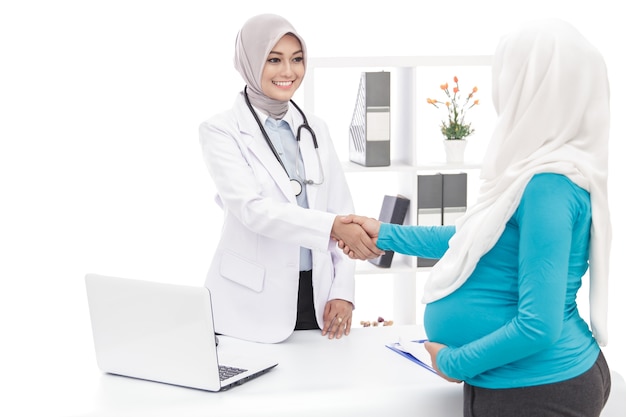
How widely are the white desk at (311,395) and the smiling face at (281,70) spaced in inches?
37.3

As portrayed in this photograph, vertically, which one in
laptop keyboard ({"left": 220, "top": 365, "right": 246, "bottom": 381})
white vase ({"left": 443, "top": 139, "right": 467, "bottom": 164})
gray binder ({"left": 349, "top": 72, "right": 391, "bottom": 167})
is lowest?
laptop keyboard ({"left": 220, "top": 365, "right": 246, "bottom": 381})

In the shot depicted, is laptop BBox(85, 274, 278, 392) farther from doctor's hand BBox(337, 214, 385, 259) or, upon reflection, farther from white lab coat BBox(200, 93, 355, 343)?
doctor's hand BBox(337, 214, 385, 259)

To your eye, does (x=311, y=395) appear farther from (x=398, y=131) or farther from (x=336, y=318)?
(x=398, y=131)

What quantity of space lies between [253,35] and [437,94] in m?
1.43

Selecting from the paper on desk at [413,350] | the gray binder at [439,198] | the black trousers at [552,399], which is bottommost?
the paper on desk at [413,350]

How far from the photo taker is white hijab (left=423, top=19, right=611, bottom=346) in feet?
6.31

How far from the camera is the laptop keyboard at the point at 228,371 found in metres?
2.42

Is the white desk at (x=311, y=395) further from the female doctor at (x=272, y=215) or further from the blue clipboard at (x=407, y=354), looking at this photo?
the female doctor at (x=272, y=215)

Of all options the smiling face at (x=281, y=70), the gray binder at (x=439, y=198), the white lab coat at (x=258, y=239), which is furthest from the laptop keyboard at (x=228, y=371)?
the gray binder at (x=439, y=198)

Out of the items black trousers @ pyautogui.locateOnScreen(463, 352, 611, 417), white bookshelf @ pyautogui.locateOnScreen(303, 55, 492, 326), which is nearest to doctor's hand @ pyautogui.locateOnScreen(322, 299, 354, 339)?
black trousers @ pyautogui.locateOnScreen(463, 352, 611, 417)

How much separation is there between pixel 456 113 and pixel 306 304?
1.47 meters

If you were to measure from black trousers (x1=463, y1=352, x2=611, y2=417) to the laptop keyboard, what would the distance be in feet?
2.38

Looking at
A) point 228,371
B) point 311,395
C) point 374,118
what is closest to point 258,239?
point 228,371

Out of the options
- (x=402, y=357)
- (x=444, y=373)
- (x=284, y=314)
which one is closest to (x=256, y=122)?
(x=284, y=314)
